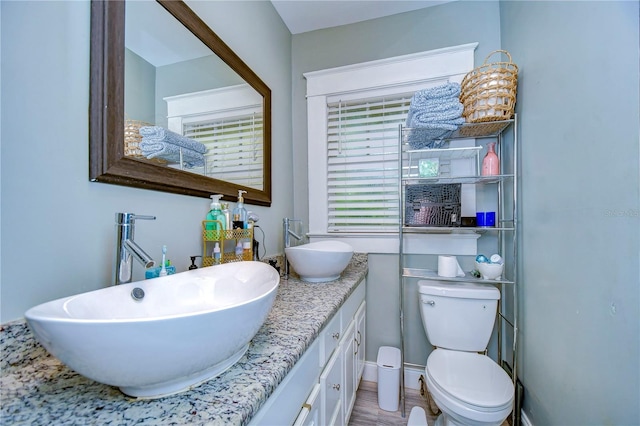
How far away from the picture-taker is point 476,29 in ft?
5.45

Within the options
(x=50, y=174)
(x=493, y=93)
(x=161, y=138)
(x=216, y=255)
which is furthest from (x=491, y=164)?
(x=50, y=174)

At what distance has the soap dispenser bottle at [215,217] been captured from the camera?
1050 millimetres

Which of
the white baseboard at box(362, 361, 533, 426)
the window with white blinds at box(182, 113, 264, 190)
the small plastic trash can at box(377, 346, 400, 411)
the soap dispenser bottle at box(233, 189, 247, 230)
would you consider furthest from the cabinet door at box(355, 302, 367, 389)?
the window with white blinds at box(182, 113, 264, 190)

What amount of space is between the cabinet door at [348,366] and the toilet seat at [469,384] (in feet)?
1.22

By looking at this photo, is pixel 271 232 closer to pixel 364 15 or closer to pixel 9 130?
pixel 9 130

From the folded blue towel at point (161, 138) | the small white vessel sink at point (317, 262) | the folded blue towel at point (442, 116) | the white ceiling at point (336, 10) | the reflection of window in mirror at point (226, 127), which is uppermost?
the white ceiling at point (336, 10)

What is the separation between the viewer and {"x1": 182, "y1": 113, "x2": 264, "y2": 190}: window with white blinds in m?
1.10

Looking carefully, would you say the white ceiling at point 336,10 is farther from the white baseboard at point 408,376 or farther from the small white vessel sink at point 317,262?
the white baseboard at point 408,376

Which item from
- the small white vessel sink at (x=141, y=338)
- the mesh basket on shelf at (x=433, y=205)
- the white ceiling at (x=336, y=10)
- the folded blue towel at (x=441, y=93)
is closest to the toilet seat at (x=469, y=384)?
the mesh basket on shelf at (x=433, y=205)

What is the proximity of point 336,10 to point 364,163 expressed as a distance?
1.05 metres

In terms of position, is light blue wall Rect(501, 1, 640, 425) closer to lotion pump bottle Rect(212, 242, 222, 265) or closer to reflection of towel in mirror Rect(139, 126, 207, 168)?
lotion pump bottle Rect(212, 242, 222, 265)

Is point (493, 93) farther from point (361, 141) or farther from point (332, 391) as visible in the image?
point (332, 391)

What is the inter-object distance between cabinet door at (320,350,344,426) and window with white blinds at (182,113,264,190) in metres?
0.91

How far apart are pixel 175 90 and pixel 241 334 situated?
0.91 metres
